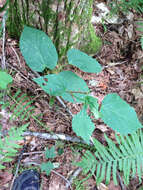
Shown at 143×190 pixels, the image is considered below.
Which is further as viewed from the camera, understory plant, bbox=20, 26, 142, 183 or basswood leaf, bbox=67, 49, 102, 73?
basswood leaf, bbox=67, 49, 102, 73

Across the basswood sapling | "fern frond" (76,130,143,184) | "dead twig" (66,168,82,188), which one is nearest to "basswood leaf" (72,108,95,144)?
the basswood sapling

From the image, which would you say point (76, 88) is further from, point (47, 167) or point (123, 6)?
point (123, 6)

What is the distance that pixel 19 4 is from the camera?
4.39 ft

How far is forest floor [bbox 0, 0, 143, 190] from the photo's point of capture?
4.57 feet

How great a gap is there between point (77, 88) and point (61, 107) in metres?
0.58

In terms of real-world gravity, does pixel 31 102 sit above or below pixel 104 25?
below

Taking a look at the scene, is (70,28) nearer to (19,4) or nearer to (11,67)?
(19,4)

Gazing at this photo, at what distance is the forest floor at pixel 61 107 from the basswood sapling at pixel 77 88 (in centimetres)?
51

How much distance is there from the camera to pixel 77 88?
1.01 metres

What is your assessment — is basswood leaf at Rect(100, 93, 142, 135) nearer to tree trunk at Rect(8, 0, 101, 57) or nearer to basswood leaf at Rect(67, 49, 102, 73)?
basswood leaf at Rect(67, 49, 102, 73)

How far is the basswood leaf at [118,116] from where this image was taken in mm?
938

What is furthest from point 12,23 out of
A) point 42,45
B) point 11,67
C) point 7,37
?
point 42,45

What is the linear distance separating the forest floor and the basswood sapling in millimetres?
513

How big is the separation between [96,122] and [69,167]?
47 centimetres
